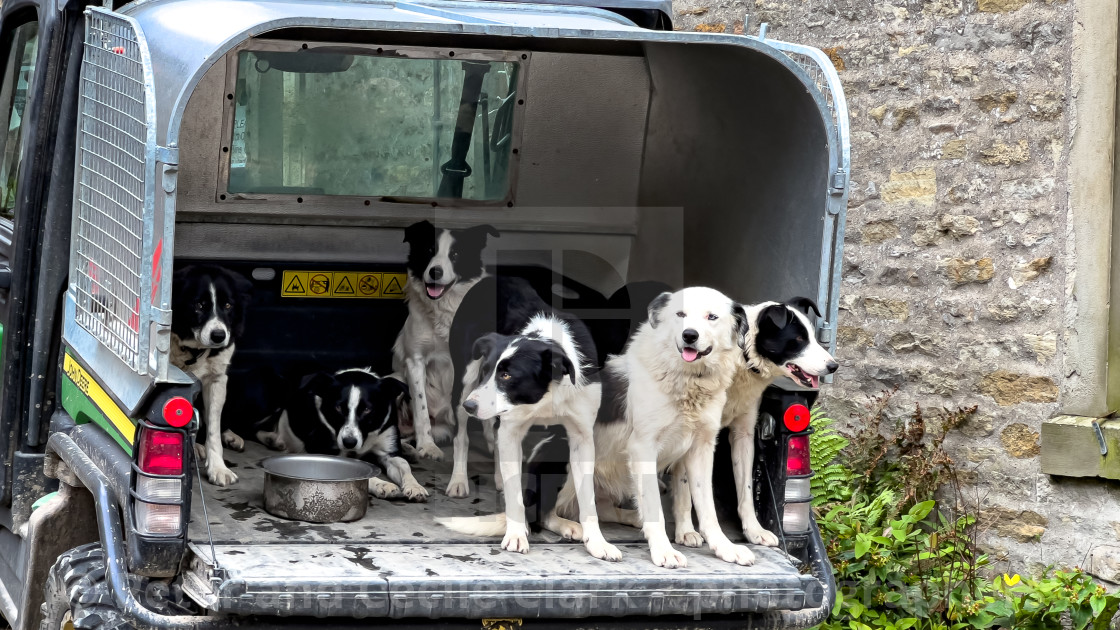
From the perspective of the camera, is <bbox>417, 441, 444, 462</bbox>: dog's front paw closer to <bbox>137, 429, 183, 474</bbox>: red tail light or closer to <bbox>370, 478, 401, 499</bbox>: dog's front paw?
<bbox>370, 478, 401, 499</bbox>: dog's front paw

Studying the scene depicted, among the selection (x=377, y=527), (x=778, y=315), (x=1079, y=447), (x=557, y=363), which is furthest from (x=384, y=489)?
(x=1079, y=447)

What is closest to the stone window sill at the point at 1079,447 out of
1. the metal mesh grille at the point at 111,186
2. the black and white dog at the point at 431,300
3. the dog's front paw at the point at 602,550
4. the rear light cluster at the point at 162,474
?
the dog's front paw at the point at 602,550

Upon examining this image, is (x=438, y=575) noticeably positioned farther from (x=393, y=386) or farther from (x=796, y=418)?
(x=393, y=386)

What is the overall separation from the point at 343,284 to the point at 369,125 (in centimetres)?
77

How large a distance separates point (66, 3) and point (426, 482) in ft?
7.45

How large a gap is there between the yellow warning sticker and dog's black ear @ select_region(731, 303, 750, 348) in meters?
2.12

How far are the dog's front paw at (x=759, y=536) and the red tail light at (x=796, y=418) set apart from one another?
38cm

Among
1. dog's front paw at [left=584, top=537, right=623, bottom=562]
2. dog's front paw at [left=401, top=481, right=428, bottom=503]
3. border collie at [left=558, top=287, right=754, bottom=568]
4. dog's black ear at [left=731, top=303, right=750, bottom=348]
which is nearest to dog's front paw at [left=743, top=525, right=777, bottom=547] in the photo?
border collie at [left=558, top=287, right=754, bottom=568]

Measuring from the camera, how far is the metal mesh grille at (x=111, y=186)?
345 centimetres

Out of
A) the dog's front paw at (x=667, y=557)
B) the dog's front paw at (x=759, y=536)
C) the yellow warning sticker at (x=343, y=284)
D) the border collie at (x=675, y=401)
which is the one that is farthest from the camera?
the yellow warning sticker at (x=343, y=284)

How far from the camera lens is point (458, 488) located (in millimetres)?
4641

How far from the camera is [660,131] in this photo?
552cm

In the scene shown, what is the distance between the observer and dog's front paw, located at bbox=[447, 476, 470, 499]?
15.1ft

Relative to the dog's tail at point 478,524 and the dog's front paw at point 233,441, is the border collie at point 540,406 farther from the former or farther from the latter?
the dog's front paw at point 233,441
